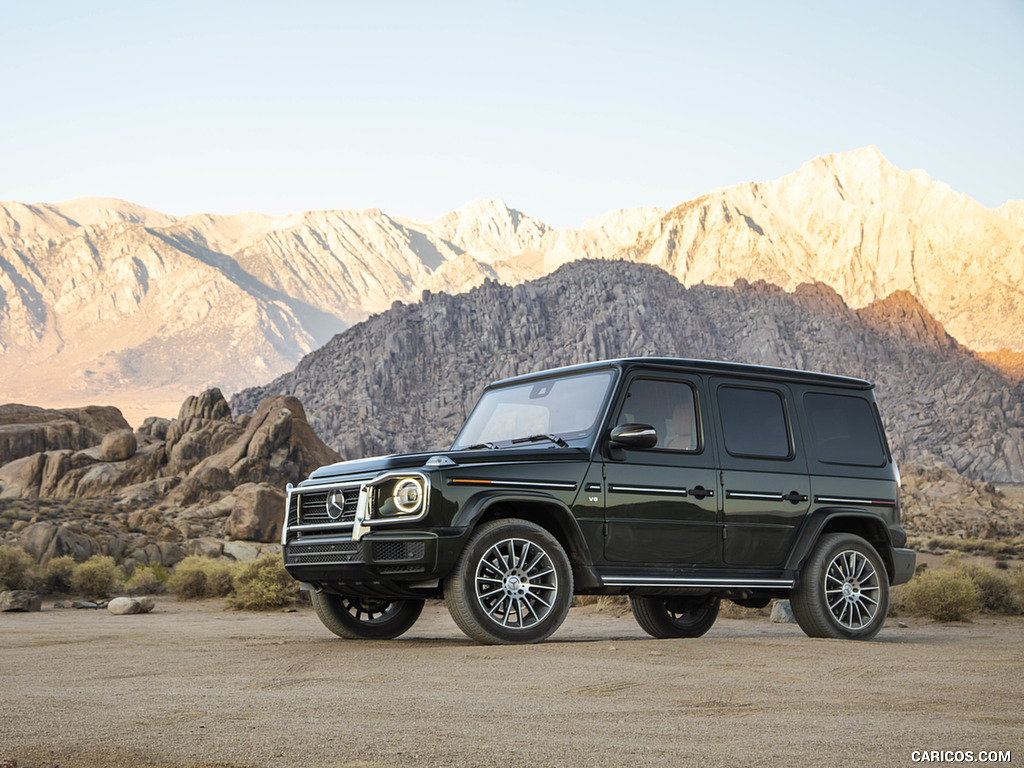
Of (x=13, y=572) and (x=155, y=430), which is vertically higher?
(x=155, y=430)

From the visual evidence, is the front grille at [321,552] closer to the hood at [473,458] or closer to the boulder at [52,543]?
the hood at [473,458]

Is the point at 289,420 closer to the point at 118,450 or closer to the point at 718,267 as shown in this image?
the point at 118,450

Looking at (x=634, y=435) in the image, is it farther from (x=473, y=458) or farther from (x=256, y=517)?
(x=256, y=517)

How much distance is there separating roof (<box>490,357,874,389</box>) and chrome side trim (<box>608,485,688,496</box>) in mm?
1072

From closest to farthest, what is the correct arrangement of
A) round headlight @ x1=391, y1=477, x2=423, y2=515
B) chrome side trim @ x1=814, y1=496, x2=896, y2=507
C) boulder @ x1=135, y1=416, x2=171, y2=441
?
round headlight @ x1=391, y1=477, x2=423, y2=515 < chrome side trim @ x1=814, y1=496, x2=896, y2=507 < boulder @ x1=135, y1=416, x2=171, y2=441

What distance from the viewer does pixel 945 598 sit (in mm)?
15219

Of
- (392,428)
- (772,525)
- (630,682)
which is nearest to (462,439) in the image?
(772,525)

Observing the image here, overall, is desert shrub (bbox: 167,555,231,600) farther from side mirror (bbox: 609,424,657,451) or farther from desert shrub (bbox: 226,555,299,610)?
side mirror (bbox: 609,424,657,451)

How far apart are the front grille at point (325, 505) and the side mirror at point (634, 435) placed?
2.20 m

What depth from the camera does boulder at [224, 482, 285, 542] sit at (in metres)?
39.1

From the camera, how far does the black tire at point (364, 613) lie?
10.1 m

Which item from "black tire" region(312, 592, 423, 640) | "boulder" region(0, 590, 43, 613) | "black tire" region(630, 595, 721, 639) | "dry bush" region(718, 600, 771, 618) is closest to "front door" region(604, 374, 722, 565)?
"black tire" region(630, 595, 721, 639)

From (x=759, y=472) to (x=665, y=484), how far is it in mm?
1164

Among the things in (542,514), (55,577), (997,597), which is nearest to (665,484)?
(542,514)
